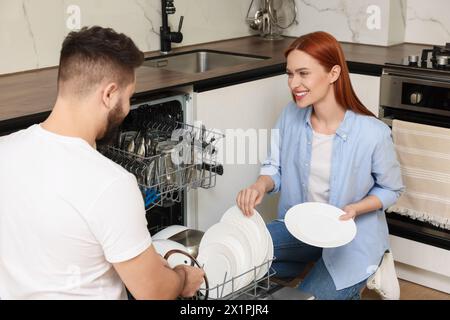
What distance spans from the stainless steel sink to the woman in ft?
2.71

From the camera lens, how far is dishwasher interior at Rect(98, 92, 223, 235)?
83.4 inches

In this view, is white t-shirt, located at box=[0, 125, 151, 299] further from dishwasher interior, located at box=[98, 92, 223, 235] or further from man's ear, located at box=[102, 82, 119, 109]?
dishwasher interior, located at box=[98, 92, 223, 235]

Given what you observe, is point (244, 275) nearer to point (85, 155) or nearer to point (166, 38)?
point (85, 155)

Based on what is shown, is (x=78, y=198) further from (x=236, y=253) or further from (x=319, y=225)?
(x=319, y=225)

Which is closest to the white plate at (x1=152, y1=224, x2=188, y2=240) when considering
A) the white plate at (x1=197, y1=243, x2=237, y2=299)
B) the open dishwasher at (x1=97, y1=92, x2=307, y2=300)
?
the open dishwasher at (x1=97, y1=92, x2=307, y2=300)

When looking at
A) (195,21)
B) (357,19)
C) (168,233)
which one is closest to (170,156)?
(168,233)

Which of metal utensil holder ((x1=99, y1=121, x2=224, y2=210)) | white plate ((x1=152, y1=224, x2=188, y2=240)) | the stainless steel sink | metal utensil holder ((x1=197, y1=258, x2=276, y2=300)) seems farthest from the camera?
the stainless steel sink

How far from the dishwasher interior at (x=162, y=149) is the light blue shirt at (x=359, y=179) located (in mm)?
348

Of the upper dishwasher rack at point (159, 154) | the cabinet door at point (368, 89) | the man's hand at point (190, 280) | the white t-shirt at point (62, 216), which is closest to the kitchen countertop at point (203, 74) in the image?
the cabinet door at point (368, 89)

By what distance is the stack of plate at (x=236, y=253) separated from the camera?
1967 millimetres

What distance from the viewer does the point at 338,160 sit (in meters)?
2.24

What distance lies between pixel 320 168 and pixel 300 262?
37 centimetres

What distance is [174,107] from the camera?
2.48 meters

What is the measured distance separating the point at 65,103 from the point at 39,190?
0.19m
